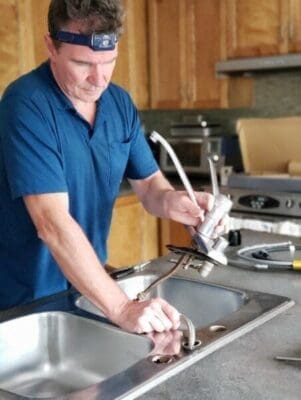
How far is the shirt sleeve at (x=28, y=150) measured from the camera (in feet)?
3.90

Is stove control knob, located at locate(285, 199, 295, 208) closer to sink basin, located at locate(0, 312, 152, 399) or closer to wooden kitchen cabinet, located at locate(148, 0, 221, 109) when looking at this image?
wooden kitchen cabinet, located at locate(148, 0, 221, 109)

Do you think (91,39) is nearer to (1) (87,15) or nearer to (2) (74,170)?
(1) (87,15)

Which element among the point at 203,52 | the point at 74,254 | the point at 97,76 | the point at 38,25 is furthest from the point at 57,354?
the point at 203,52

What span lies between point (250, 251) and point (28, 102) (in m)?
0.71

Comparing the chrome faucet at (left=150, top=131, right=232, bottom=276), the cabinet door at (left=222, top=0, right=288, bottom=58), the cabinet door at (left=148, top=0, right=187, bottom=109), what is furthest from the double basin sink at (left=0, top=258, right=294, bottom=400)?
the cabinet door at (left=148, top=0, right=187, bottom=109)

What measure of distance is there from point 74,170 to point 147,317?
1.60ft

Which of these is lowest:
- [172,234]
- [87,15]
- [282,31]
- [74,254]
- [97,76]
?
[172,234]

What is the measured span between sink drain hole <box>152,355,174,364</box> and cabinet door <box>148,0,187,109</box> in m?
2.61

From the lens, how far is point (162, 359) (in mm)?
944

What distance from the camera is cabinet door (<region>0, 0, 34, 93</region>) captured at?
2820mm

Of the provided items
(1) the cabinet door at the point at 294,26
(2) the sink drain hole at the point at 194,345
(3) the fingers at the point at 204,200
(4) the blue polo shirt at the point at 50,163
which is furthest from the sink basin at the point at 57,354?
(1) the cabinet door at the point at 294,26

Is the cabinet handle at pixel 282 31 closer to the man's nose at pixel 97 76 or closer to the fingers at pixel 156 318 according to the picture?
the man's nose at pixel 97 76

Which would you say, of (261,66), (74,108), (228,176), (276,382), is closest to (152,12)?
(261,66)

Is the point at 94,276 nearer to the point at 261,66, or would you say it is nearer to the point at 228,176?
the point at 228,176
